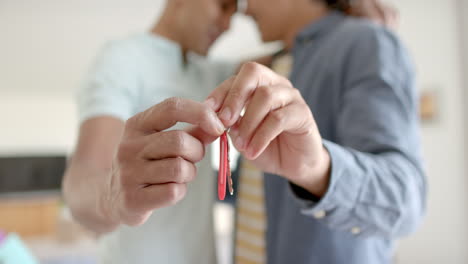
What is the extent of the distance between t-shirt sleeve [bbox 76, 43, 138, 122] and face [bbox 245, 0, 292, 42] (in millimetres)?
189

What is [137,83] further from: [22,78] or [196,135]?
[22,78]

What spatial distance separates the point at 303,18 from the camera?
1.54 ft

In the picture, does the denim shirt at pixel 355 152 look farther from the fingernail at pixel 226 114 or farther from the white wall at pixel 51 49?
the white wall at pixel 51 49

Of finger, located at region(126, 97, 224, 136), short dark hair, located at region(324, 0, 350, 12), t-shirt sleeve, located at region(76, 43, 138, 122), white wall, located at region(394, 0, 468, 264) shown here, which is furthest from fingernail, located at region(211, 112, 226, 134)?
white wall, located at region(394, 0, 468, 264)

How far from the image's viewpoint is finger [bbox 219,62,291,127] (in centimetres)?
19

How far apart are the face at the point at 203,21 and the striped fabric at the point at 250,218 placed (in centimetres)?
15

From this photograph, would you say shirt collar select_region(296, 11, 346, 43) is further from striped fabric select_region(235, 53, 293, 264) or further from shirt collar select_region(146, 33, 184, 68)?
shirt collar select_region(146, 33, 184, 68)

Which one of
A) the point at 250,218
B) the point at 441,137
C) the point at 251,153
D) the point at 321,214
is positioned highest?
the point at 251,153

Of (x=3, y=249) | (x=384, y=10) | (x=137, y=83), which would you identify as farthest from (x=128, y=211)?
(x=384, y=10)

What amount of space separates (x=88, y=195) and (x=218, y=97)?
14cm

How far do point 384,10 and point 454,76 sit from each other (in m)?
1.72

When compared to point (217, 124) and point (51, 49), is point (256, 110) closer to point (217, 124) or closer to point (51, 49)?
point (217, 124)

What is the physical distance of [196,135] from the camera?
0.19 m

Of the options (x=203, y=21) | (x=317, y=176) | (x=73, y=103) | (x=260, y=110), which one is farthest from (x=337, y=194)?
(x=73, y=103)
